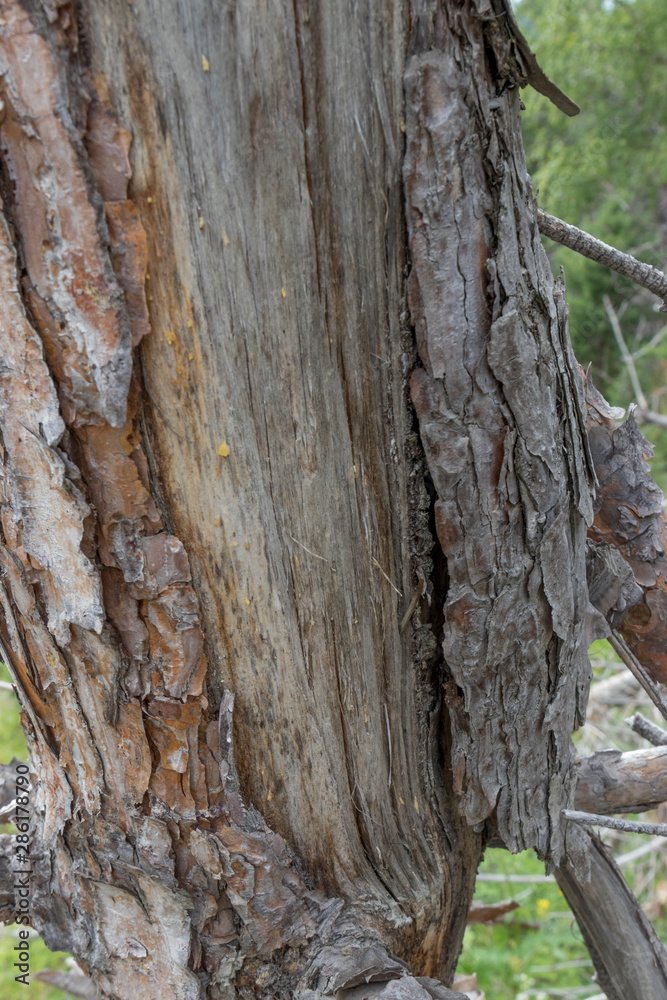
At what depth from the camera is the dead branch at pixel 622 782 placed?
1.47 m

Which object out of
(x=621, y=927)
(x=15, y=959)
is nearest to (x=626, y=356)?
(x=621, y=927)

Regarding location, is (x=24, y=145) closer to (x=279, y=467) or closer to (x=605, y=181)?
(x=279, y=467)

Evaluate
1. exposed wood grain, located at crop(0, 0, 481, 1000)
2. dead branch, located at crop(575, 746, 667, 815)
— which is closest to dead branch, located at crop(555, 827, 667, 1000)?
dead branch, located at crop(575, 746, 667, 815)

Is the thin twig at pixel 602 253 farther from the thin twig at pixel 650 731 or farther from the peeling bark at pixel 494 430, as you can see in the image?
the thin twig at pixel 650 731

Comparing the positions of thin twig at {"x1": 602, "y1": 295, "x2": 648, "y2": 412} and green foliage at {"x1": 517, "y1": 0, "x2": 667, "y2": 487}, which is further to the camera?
green foliage at {"x1": 517, "y1": 0, "x2": 667, "y2": 487}

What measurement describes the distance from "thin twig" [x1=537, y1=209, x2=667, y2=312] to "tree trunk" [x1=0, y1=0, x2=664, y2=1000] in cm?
18

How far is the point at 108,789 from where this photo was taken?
103 centimetres

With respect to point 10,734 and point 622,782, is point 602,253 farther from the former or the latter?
point 10,734

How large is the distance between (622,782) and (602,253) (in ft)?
3.66

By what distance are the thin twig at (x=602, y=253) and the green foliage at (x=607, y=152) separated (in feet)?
11.7

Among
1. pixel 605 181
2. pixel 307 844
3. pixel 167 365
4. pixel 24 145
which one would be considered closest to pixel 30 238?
pixel 24 145

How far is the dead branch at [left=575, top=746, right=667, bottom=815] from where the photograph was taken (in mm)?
1472

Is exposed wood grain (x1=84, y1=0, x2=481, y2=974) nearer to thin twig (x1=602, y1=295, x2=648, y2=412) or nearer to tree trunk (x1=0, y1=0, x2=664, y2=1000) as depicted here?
tree trunk (x1=0, y1=0, x2=664, y2=1000)

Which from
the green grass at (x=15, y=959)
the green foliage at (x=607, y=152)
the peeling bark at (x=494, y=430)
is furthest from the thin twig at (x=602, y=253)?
the green foliage at (x=607, y=152)
